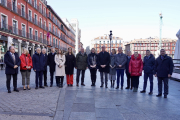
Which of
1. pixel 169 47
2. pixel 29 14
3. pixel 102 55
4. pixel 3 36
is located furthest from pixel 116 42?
pixel 102 55

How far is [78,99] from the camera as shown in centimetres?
490

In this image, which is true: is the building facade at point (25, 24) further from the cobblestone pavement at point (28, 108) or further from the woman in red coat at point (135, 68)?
the woman in red coat at point (135, 68)

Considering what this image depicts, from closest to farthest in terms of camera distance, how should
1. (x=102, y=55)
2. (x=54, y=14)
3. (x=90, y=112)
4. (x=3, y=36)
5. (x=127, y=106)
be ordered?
(x=90, y=112) → (x=127, y=106) → (x=102, y=55) → (x=3, y=36) → (x=54, y=14)

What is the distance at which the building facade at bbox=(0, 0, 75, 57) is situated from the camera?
20781 millimetres

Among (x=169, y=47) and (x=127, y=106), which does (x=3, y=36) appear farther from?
(x=169, y=47)

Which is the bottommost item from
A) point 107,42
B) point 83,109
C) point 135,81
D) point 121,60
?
point 83,109

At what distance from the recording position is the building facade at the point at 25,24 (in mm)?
20781

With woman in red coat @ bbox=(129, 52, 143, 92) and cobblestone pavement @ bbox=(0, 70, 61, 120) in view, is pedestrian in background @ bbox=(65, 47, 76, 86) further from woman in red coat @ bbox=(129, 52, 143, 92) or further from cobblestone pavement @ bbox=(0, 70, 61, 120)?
woman in red coat @ bbox=(129, 52, 143, 92)

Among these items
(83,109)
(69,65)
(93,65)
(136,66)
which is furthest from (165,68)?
(69,65)

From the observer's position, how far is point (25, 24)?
26.6 metres

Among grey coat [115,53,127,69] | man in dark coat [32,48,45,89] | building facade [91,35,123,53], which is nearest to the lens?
man in dark coat [32,48,45,89]

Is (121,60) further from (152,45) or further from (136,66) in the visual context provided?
(152,45)

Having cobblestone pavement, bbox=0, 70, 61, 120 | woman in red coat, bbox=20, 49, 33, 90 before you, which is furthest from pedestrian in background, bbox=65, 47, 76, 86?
cobblestone pavement, bbox=0, 70, 61, 120

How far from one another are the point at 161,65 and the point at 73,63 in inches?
152
